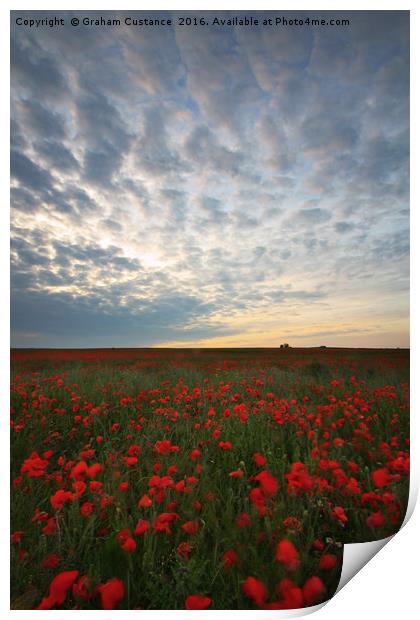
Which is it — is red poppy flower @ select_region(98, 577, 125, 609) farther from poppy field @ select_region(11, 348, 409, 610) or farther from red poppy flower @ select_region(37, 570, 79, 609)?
red poppy flower @ select_region(37, 570, 79, 609)

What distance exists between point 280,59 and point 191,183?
106 cm

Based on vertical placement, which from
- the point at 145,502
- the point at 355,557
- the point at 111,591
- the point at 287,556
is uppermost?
the point at 145,502

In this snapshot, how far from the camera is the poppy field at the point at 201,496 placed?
1.57 metres

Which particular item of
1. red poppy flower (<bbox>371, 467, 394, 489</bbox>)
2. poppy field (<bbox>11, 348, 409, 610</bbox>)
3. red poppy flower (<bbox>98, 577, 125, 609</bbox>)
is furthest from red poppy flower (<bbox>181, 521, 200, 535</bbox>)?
red poppy flower (<bbox>371, 467, 394, 489</bbox>)

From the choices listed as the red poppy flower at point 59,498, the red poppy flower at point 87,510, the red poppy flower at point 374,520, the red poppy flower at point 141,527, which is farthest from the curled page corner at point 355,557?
the red poppy flower at point 59,498

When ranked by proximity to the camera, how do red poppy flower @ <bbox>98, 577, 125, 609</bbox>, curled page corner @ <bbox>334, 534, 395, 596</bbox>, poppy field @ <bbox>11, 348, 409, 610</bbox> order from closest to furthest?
red poppy flower @ <bbox>98, 577, 125, 609</bbox>
poppy field @ <bbox>11, 348, 409, 610</bbox>
curled page corner @ <bbox>334, 534, 395, 596</bbox>

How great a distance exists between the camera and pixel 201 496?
1891 millimetres

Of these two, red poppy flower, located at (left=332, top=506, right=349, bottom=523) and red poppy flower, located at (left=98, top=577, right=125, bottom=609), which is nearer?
red poppy flower, located at (left=98, top=577, right=125, bottom=609)

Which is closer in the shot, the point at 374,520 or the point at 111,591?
the point at 111,591

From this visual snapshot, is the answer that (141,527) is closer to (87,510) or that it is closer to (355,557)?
(87,510)

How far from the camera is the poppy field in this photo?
1565 millimetres

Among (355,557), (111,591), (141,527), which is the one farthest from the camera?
(355,557)

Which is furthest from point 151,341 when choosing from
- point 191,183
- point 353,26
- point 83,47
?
point 353,26

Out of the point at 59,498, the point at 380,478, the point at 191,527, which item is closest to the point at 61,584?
the point at 59,498
